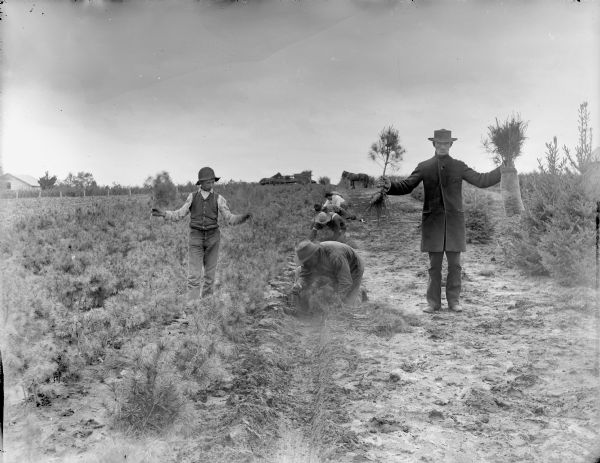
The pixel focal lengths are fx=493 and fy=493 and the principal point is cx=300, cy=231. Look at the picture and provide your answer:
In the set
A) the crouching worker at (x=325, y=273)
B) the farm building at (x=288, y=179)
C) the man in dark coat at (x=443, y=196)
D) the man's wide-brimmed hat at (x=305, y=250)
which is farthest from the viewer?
the farm building at (x=288, y=179)

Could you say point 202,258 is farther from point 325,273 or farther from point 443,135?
point 443,135

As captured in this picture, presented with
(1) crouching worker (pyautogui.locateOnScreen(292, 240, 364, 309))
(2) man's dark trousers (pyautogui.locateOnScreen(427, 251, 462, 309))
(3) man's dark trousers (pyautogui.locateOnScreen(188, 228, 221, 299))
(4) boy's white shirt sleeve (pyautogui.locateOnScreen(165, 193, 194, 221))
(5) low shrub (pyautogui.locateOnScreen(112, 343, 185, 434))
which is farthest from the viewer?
(3) man's dark trousers (pyautogui.locateOnScreen(188, 228, 221, 299))

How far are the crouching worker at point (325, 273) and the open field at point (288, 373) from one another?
11.3 inches

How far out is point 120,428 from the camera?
3.18 m

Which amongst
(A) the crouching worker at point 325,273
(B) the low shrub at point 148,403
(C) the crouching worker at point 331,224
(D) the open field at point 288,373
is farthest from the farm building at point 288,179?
(B) the low shrub at point 148,403

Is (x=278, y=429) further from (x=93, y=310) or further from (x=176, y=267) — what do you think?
(x=176, y=267)

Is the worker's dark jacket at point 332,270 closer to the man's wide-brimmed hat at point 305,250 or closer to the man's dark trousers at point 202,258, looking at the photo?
the man's wide-brimmed hat at point 305,250

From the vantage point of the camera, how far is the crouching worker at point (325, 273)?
6633mm

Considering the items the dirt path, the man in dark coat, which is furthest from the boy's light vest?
the man in dark coat

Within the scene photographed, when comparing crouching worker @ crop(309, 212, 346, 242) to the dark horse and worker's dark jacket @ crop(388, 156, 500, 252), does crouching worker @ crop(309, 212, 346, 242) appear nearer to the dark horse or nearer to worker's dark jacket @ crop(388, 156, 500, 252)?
worker's dark jacket @ crop(388, 156, 500, 252)

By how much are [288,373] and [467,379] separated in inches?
62.5

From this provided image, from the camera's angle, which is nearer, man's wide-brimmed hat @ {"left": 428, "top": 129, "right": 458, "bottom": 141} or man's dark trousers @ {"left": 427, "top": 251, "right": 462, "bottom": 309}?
man's wide-brimmed hat @ {"left": 428, "top": 129, "right": 458, "bottom": 141}

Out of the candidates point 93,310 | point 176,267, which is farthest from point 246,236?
point 93,310

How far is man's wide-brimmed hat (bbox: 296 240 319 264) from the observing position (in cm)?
640
